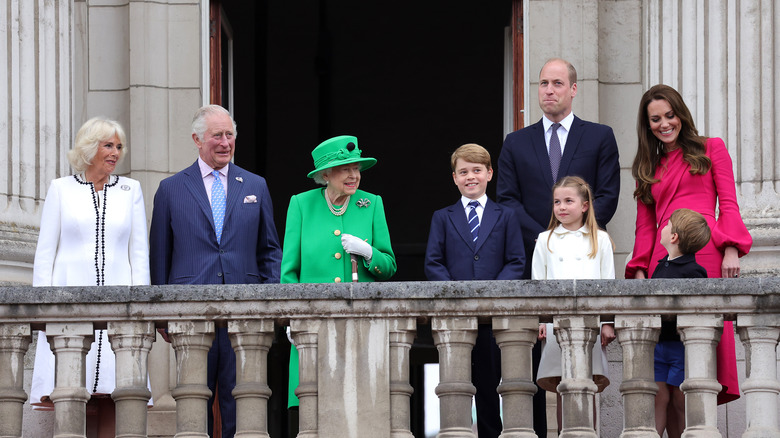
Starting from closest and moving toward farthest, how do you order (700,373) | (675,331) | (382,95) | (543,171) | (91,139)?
1. (700,373)
2. (675,331)
3. (91,139)
4. (543,171)
5. (382,95)

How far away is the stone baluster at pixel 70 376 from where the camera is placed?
642 cm

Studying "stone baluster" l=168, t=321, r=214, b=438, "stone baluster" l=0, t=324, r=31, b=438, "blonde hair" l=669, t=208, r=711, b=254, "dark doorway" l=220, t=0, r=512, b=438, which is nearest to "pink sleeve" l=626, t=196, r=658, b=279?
"blonde hair" l=669, t=208, r=711, b=254

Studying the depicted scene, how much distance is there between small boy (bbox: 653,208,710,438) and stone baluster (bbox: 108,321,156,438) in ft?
7.45

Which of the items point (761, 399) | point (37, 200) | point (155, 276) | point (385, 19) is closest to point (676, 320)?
point (761, 399)

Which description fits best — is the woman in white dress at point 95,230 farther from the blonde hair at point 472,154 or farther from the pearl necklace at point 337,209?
the blonde hair at point 472,154

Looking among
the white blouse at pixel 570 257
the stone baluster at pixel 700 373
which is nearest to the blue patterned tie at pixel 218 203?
the white blouse at pixel 570 257

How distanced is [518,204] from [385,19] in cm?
948

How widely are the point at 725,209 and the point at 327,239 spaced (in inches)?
74.8

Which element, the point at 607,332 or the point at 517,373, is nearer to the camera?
the point at 517,373

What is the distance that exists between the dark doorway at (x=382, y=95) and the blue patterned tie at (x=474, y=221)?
9.26 metres

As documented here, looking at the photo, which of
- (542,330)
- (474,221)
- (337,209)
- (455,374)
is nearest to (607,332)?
(542,330)

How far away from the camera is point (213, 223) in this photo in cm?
725

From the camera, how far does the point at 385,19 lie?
16781 mm

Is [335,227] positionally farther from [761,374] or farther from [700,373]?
[761,374]
